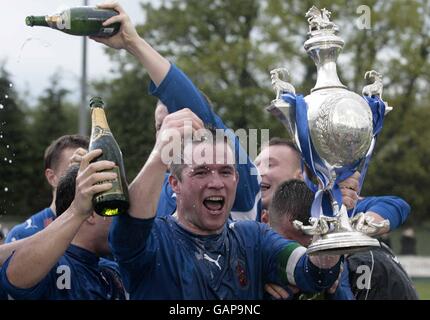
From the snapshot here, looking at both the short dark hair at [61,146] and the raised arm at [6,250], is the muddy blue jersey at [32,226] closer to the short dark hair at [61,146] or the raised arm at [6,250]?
the short dark hair at [61,146]

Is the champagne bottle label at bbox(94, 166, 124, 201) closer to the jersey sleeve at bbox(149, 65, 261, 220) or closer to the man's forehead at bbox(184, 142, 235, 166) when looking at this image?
the man's forehead at bbox(184, 142, 235, 166)

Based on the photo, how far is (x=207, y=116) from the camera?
4082mm

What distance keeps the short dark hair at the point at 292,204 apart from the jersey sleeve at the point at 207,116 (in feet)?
0.98

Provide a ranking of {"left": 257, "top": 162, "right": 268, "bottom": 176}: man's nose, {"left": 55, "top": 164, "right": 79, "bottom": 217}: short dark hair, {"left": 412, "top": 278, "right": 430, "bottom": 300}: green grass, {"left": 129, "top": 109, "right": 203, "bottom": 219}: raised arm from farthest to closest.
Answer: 1. {"left": 412, "top": 278, "right": 430, "bottom": 300}: green grass
2. {"left": 257, "top": 162, "right": 268, "bottom": 176}: man's nose
3. {"left": 55, "top": 164, "right": 79, "bottom": 217}: short dark hair
4. {"left": 129, "top": 109, "right": 203, "bottom": 219}: raised arm

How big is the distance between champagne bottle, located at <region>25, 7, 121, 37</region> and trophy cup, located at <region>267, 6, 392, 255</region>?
0.69m

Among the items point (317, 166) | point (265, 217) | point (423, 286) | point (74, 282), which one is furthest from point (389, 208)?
point (423, 286)

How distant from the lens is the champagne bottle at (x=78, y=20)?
3332mm

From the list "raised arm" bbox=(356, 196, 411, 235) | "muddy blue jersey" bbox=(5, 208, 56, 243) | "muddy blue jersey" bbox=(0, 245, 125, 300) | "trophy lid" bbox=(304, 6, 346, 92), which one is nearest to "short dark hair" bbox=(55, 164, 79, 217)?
"muddy blue jersey" bbox=(0, 245, 125, 300)

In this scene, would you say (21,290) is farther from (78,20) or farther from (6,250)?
(78,20)

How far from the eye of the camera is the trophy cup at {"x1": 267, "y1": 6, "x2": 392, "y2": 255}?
3250 millimetres

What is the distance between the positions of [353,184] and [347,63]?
19.7 metres

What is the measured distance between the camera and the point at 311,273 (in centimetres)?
330

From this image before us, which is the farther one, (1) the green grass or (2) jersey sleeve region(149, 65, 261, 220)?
(1) the green grass
